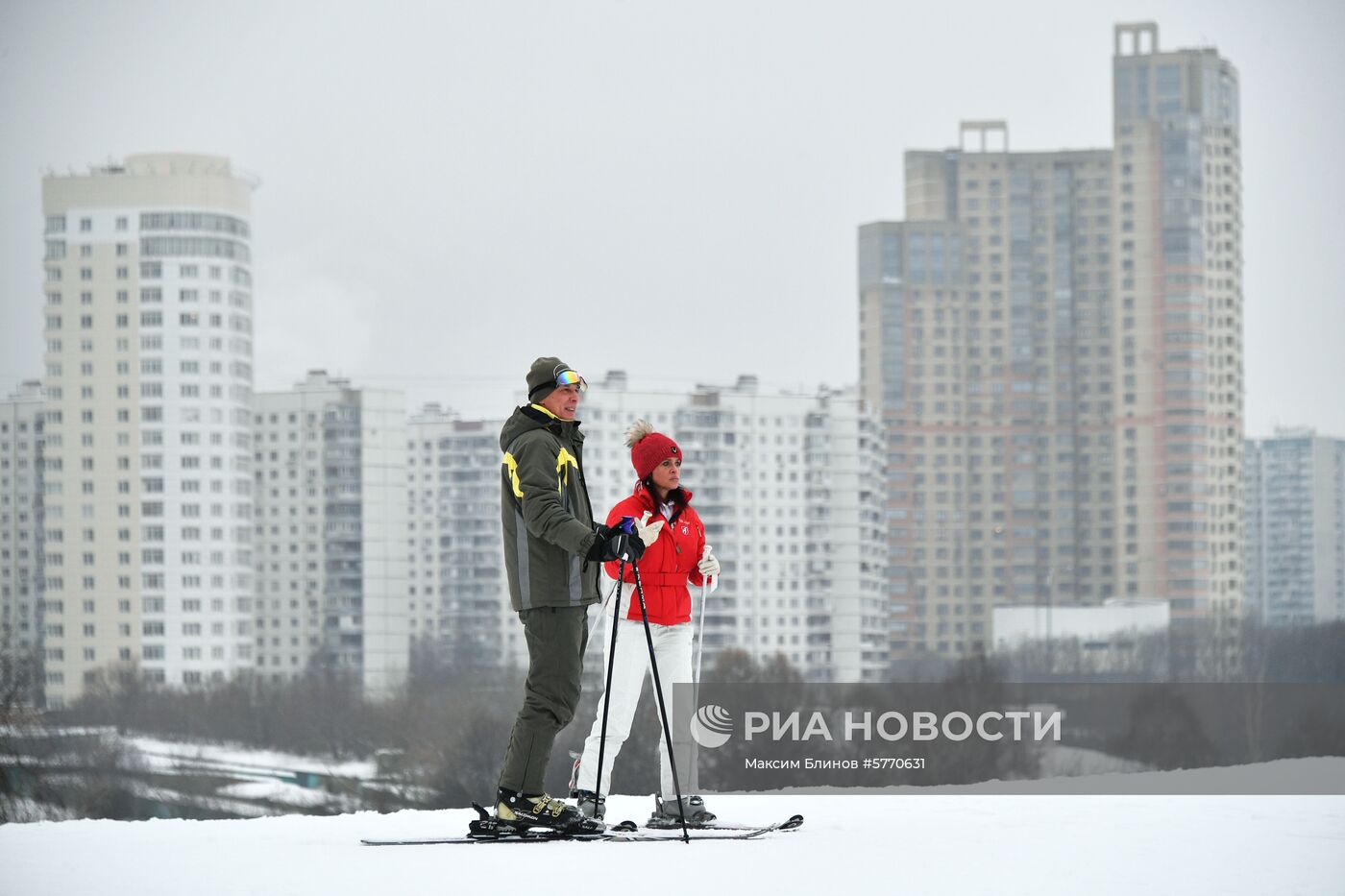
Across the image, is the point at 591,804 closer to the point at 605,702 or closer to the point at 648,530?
the point at 605,702

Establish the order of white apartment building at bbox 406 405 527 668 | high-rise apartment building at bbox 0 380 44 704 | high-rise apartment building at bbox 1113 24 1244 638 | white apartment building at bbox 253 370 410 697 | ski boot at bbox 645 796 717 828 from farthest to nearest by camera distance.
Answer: high-rise apartment building at bbox 1113 24 1244 638 < white apartment building at bbox 406 405 527 668 < white apartment building at bbox 253 370 410 697 < high-rise apartment building at bbox 0 380 44 704 < ski boot at bbox 645 796 717 828

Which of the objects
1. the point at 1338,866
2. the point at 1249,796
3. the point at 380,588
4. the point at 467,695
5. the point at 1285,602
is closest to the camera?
the point at 1338,866

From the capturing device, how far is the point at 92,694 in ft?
192

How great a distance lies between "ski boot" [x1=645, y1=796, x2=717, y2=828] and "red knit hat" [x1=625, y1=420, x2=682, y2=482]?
34.8 inches

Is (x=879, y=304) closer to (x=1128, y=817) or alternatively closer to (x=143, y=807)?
(x=143, y=807)

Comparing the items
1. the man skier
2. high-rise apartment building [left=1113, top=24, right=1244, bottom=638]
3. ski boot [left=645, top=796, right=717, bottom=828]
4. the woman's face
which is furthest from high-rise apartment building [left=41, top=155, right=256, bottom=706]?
the man skier

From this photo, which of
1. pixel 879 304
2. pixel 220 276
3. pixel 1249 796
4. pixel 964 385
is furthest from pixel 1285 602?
pixel 1249 796

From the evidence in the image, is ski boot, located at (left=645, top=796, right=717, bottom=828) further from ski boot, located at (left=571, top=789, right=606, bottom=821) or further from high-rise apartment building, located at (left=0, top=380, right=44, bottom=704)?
high-rise apartment building, located at (left=0, top=380, right=44, bottom=704)

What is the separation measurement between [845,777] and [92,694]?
5797 centimetres

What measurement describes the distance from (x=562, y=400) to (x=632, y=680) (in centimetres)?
77

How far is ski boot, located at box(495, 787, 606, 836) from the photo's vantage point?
406 cm

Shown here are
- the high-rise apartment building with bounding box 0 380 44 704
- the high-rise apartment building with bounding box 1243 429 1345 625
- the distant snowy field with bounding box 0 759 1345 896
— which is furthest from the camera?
the high-rise apartment building with bounding box 1243 429 1345 625

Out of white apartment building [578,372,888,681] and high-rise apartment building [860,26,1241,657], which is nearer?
white apartment building [578,372,888,681]

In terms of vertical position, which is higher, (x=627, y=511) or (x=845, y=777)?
(x=627, y=511)
